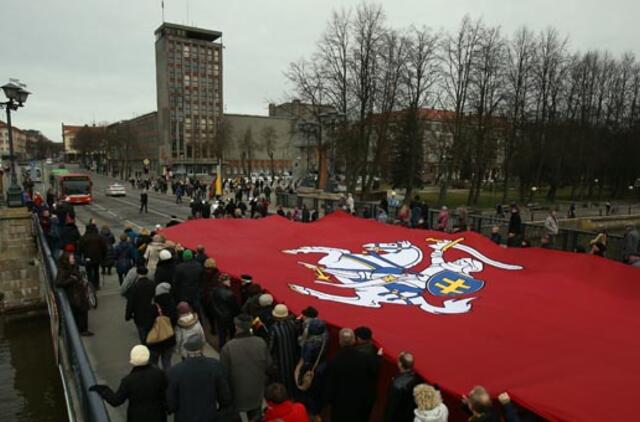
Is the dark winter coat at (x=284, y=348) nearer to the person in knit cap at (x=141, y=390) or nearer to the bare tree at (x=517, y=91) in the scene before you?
the person in knit cap at (x=141, y=390)

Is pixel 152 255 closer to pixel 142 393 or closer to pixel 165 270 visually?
pixel 165 270

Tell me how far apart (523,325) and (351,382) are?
3.21 metres

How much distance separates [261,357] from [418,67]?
34938 mm

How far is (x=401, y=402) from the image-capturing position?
500 centimetres

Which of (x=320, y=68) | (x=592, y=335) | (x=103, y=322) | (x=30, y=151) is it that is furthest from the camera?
(x=30, y=151)

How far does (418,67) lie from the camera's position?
3706 cm

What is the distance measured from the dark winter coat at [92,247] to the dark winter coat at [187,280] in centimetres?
539

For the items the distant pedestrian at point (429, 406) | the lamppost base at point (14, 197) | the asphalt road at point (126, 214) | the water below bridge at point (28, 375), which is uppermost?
the lamppost base at point (14, 197)

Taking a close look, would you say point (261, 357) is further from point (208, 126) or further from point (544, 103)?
point (208, 126)

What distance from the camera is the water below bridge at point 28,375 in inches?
452

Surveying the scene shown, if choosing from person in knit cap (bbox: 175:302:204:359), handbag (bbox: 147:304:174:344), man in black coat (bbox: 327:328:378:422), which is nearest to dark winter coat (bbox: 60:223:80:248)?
handbag (bbox: 147:304:174:344)

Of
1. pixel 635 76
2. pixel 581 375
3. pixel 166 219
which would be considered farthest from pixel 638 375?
pixel 635 76

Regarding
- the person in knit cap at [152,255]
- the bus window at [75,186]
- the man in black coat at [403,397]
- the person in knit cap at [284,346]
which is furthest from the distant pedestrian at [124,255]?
the bus window at [75,186]

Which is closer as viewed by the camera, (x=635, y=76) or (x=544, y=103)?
(x=544, y=103)
